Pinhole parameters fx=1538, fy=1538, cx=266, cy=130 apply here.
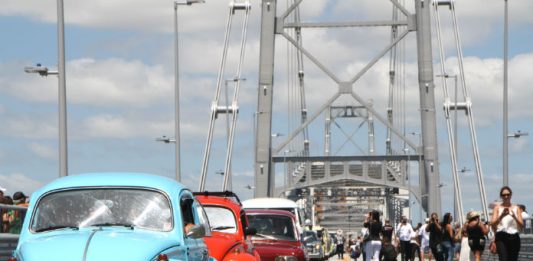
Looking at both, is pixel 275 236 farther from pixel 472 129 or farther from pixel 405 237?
pixel 472 129

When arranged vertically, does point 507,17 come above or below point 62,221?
above

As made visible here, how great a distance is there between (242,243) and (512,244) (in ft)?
16.8

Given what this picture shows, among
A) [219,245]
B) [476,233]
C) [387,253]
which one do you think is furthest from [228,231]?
[387,253]

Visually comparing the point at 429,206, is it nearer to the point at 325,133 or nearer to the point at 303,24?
the point at 303,24

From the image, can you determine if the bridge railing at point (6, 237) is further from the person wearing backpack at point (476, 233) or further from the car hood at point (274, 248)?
the person wearing backpack at point (476, 233)

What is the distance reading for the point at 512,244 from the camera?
20.2 meters

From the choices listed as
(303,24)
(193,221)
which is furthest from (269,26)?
(193,221)

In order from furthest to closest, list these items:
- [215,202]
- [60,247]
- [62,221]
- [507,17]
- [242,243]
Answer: [507,17]
[215,202]
[242,243]
[62,221]
[60,247]

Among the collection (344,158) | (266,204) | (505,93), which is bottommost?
(266,204)

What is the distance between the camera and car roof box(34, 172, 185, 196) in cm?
1255

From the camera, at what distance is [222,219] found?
17.5 m

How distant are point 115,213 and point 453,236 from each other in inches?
737

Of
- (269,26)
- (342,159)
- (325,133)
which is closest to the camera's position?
(269,26)

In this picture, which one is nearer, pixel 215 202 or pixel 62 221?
pixel 62 221
